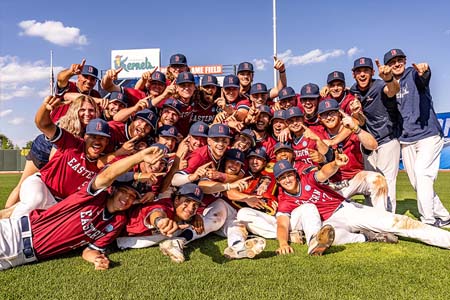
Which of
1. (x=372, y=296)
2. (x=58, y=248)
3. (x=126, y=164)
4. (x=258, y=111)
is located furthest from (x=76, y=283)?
(x=258, y=111)

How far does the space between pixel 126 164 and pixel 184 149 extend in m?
2.08

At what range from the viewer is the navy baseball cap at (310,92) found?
19.1 feet

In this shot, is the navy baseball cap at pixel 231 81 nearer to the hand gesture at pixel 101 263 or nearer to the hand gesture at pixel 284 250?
the hand gesture at pixel 284 250

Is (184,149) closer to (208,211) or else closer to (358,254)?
(208,211)

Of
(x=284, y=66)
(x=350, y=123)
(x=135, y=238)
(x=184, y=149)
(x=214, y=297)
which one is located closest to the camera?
(x=214, y=297)

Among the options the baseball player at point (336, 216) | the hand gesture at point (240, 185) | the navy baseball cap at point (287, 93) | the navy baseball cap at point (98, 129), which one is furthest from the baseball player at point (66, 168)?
the navy baseball cap at point (287, 93)

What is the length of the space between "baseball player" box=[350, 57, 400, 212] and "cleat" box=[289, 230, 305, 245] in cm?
184

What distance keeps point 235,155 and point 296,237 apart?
1392 mm

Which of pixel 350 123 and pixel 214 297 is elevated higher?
pixel 350 123

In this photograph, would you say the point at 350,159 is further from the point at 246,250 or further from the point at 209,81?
the point at 209,81

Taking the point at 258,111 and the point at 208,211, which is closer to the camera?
the point at 208,211

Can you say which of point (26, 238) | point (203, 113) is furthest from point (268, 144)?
point (26, 238)

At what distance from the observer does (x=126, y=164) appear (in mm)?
3268

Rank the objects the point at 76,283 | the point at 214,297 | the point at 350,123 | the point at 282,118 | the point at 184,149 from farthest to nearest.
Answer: the point at 282,118 < the point at 184,149 < the point at 350,123 < the point at 76,283 < the point at 214,297
